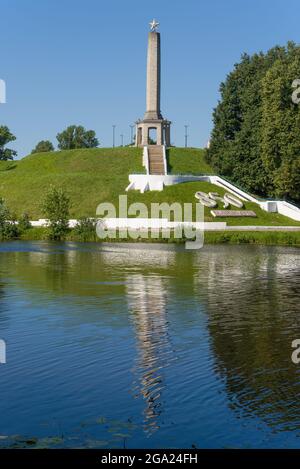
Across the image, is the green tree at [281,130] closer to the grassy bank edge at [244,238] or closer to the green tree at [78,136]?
the grassy bank edge at [244,238]

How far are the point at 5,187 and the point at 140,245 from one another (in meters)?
39.7

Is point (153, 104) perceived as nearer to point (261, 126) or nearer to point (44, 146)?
point (261, 126)

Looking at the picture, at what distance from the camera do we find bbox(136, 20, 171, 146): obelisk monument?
4171 inches

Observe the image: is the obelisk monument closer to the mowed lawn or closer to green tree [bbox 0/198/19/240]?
the mowed lawn

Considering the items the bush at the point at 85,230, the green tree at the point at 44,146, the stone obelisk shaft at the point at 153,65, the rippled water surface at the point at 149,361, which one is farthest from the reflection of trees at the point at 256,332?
the green tree at the point at 44,146

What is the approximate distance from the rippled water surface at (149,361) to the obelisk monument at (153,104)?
65882mm

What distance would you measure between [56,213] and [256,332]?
56.0m

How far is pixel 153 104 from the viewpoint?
10800 centimetres

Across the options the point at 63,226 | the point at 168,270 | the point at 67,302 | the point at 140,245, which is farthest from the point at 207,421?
the point at 63,226

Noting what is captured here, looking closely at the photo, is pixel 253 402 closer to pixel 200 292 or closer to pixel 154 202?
pixel 200 292

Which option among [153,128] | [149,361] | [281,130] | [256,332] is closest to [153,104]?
[153,128]

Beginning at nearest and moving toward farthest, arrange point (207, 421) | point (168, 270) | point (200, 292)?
1. point (207, 421)
2. point (200, 292)
3. point (168, 270)

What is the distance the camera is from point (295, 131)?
87750mm

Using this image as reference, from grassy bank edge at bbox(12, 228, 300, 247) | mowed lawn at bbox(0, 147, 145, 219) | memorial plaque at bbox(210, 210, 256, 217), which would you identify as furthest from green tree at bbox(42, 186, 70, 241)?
memorial plaque at bbox(210, 210, 256, 217)
